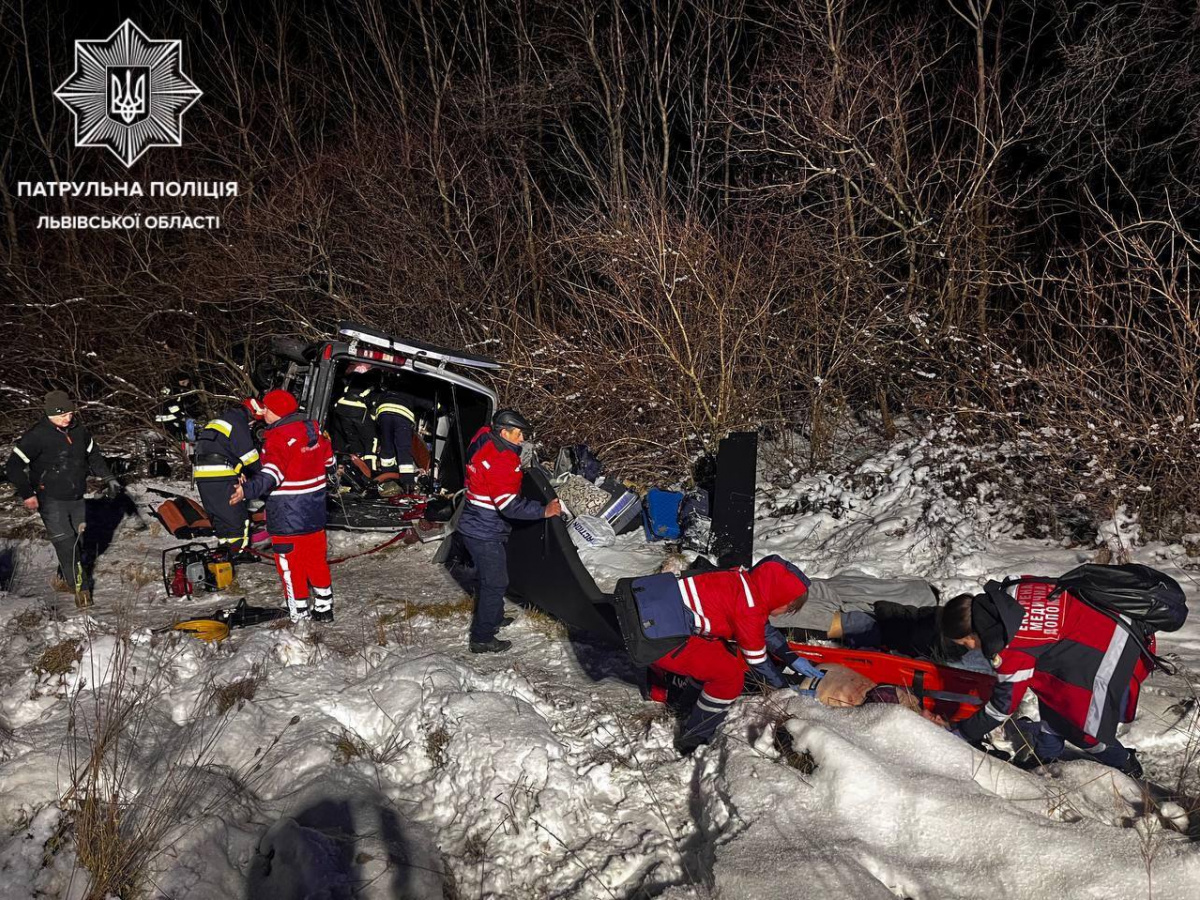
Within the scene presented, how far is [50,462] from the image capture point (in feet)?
21.7

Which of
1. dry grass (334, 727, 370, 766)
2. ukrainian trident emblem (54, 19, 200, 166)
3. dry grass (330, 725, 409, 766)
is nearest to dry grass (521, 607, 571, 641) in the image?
dry grass (330, 725, 409, 766)

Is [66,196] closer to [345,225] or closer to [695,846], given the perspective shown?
[345,225]

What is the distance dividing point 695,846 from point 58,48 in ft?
68.4

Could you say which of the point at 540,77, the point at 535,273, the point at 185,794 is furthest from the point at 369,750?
the point at 540,77

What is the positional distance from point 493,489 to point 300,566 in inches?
64.8

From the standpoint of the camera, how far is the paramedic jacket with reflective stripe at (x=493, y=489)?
565 centimetres

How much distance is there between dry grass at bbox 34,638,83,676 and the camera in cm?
497

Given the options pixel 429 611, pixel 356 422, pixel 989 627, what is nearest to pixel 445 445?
pixel 356 422

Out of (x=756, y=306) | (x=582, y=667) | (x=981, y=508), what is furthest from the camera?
(x=756, y=306)

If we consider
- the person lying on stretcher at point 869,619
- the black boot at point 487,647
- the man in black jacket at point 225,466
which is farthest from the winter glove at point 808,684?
the man in black jacket at point 225,466

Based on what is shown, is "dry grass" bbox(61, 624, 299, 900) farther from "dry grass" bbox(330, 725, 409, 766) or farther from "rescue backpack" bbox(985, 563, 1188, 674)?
"rescue backpack" bbox(985, 563, 1188, 674)

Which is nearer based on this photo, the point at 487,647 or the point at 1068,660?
the point at 1068,660

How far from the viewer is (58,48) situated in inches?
691

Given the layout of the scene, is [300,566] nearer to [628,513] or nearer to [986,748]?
[628,513]
